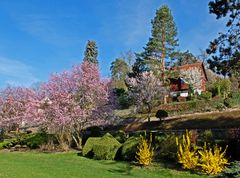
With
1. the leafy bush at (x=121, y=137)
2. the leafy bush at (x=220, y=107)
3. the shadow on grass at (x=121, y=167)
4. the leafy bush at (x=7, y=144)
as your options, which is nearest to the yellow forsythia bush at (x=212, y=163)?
the shadow on grass at (x=121, y=167)

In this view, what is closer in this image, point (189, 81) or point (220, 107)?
point (220, 107)

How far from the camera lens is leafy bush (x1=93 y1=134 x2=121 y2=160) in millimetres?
17766

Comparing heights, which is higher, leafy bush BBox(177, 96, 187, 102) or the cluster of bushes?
leafy bush BBox(177, 96, 187, 102)

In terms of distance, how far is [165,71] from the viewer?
4828cm

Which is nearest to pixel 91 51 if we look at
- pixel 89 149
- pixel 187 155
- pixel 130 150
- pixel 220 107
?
pixel 220 107

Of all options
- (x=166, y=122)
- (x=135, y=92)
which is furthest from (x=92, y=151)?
(x=135, y=92)

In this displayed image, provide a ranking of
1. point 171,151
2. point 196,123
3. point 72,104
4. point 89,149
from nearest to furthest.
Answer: point 171,151, point 89,149, point 72,104, point 196,123

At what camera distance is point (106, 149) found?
59.1 ft

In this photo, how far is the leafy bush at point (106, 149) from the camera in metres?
17.8

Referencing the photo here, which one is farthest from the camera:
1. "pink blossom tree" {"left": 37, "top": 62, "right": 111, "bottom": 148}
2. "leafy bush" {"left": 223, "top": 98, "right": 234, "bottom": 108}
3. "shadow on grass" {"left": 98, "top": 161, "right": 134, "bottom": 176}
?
"leafy bush" {"left": 223, "top": 98, "right": 234, "bottom": 108}

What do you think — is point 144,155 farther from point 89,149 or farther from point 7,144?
point 7,144

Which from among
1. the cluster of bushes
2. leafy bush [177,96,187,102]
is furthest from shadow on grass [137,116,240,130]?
the cluster of bushes

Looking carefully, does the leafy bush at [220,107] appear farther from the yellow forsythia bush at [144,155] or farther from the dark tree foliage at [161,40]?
the yellow forsythia bush at [144,155]

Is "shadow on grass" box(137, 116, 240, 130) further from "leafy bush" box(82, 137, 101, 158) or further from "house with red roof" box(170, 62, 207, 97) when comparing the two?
"house with red roof" box(170, 62, 207, 97)
